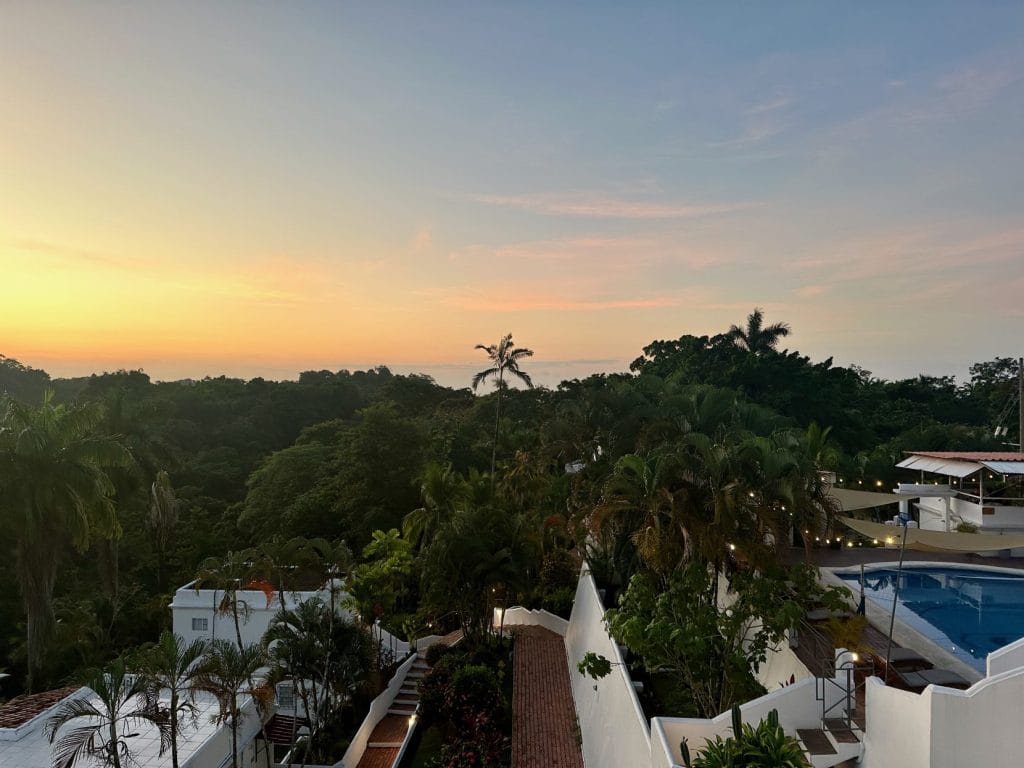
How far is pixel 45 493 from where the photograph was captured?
13.4 meters

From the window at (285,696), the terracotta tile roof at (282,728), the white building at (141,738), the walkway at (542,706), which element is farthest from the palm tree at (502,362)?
the white building at (141,738)

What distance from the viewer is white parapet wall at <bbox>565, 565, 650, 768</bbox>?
873 centimetres

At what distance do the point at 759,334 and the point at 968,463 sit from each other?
86.1 ft

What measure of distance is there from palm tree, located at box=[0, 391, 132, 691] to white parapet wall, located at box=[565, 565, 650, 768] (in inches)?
480

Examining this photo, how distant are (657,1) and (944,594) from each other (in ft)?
46.9

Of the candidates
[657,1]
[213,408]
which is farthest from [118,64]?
[213,408]

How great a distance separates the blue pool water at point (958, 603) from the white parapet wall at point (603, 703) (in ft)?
17.3

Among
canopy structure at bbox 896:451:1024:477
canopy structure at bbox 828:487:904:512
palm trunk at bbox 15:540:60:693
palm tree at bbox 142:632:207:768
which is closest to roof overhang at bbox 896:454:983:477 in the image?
canopy structure at bbox 896:451:1024:477

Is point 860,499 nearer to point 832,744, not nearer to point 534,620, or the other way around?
point 832,744

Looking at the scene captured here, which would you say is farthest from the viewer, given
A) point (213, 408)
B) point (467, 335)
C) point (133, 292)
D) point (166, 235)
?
point (213, 408)

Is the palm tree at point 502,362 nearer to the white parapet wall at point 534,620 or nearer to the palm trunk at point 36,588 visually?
the white parapet wall at point 534,620

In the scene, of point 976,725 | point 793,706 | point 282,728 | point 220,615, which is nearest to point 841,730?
point 793,706

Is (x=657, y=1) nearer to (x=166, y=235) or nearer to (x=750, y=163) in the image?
(x=750, y=163)

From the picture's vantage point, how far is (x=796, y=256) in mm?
20234
